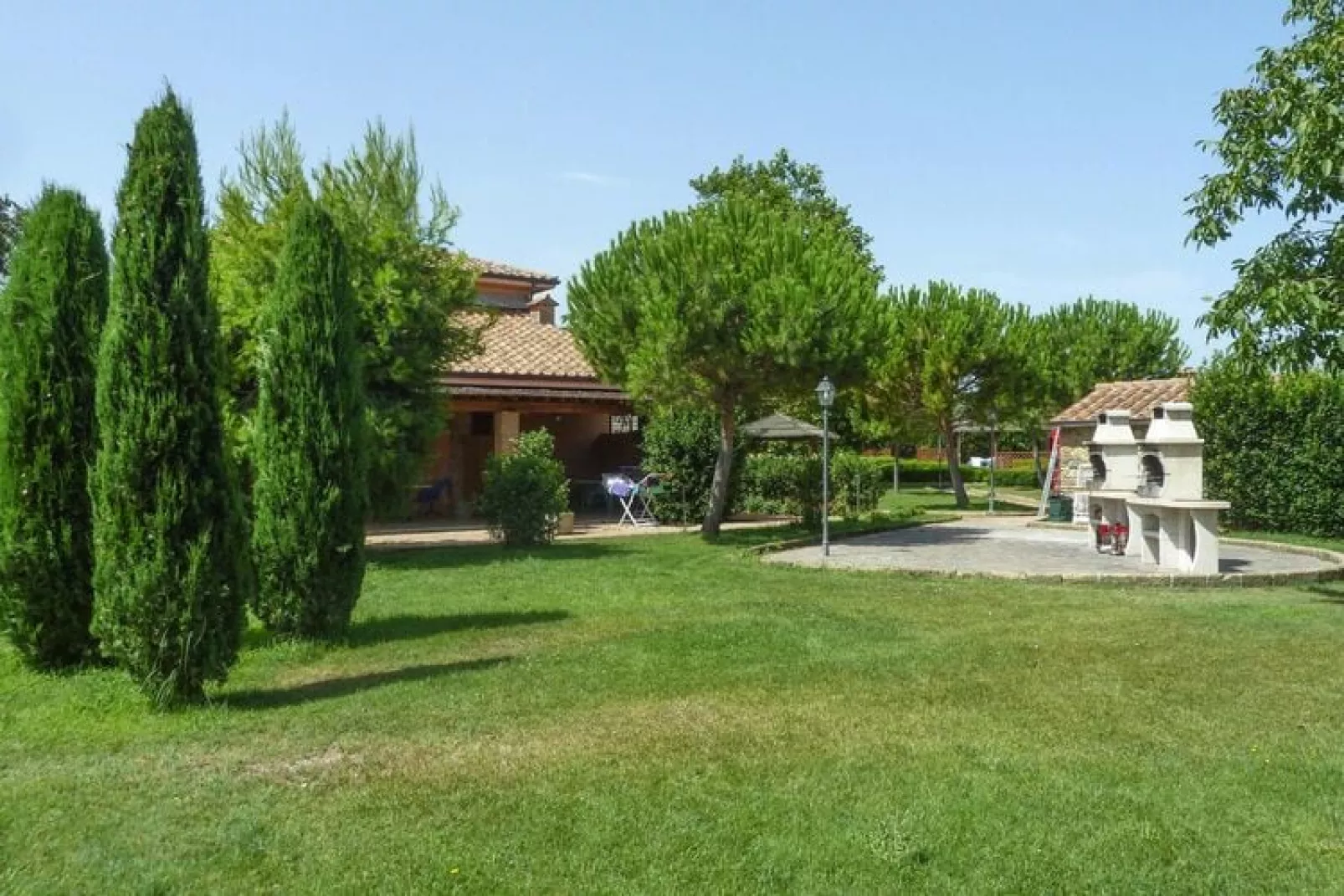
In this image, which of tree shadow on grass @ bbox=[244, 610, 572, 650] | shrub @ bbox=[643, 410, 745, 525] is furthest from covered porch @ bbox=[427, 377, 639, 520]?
tree shadow on grass @ bbox=[244, 610, 572, 650]

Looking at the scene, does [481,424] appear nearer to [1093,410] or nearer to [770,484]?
[770,484]

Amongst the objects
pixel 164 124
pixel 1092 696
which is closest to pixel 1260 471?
pixel 1092 696

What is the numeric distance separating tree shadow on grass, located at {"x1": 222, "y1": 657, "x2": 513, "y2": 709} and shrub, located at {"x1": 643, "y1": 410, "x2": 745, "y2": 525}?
1301cm

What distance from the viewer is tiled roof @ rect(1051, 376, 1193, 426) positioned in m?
23.1

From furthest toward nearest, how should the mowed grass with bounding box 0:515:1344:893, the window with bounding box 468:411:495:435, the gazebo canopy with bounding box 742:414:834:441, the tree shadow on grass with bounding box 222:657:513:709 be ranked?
the gazebo canopy with bounding box 742:414:834:441 < the window with bounding box 468:411:495:435 < the tree shadow on grass with bounding box 222:657:513:709 < the mowed grass with bounding box 0:515:1344:893

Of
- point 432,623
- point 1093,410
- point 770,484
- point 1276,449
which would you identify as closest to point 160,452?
point 432,623

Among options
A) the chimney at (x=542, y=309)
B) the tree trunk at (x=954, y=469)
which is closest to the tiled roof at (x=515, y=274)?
the chimney at (x=542, y=309)

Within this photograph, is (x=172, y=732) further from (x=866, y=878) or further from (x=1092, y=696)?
(x=1092, y=696)

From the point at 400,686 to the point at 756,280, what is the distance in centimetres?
1062

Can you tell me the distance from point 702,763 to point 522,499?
10792mm

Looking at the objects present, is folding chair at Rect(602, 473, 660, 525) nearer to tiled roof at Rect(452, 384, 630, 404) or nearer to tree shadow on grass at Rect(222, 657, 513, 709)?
tiled roof at Rect(452, 384, 630, 404)

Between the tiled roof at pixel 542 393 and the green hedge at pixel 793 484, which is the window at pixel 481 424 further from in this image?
the green hedge at pixel 793 484

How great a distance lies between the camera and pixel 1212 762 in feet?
16.3

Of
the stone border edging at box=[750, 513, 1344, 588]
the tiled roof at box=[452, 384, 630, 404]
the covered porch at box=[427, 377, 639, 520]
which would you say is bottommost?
the stone border edging at box=[750, 513, 1344, 588]
